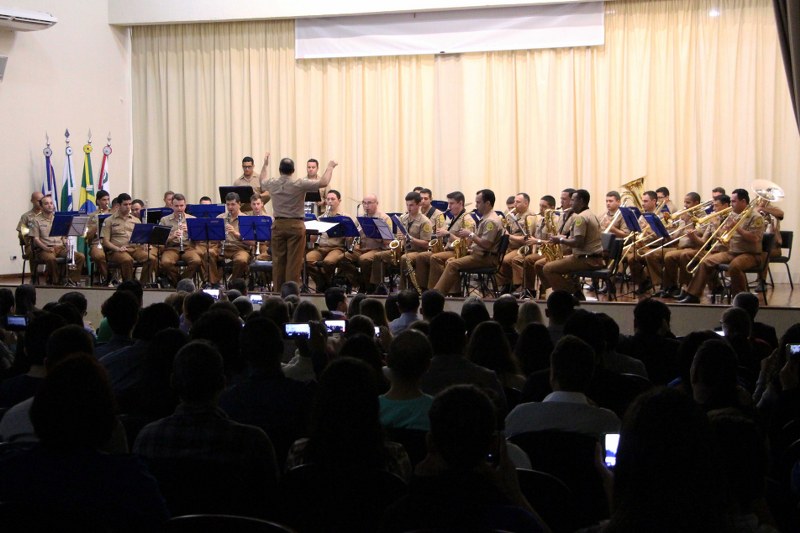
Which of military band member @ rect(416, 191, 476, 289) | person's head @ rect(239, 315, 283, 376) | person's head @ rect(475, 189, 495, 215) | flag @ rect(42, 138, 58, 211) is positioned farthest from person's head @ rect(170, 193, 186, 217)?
person's head @ rect(239, 315, 283, 376)

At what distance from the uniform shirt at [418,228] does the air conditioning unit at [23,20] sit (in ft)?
20.3

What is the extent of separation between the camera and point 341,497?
2.29 m

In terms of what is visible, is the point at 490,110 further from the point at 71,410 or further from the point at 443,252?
the point at 71,410

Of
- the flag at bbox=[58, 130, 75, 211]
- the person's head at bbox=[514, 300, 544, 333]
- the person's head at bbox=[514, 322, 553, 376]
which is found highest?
the flag at bbox=[58, 130, 75, 211]

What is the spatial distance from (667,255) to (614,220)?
89 cm

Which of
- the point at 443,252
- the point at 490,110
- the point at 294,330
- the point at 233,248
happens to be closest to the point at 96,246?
the point at 233,248

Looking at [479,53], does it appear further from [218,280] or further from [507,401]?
[507,401]

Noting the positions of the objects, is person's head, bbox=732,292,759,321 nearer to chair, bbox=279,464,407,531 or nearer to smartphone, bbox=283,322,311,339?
smartphone, bbox=283,322,311,339

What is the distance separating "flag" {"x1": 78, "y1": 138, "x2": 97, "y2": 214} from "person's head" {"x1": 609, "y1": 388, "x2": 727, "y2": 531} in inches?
509

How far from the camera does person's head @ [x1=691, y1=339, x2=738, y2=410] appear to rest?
9.94 feet

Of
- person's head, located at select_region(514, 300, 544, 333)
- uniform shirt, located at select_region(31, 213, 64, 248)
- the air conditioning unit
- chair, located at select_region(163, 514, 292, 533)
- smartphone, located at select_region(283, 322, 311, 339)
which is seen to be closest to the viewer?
chair, located at select_region(163, 514, 292, 533)

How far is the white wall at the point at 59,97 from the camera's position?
13.1m

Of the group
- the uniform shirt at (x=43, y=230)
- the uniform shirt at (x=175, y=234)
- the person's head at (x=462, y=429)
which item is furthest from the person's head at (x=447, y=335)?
the uniform shirt at (x=43, y=230)

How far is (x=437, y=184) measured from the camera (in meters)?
14.3
